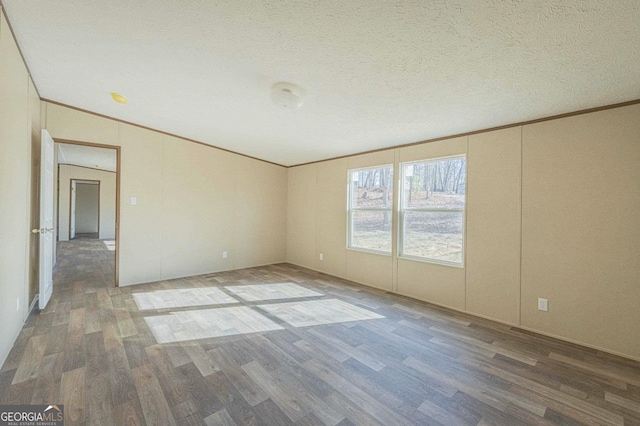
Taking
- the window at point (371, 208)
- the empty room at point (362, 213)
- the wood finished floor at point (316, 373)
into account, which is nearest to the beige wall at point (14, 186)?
the empty room at point (362, 213)

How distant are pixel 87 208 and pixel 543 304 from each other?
48.6 ft

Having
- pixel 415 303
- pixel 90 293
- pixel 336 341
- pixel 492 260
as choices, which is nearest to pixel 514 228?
pixel 492 260

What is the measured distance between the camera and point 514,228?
2.99m

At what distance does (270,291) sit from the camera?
4.07m

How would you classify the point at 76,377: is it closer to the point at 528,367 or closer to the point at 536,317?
the point at 528,367

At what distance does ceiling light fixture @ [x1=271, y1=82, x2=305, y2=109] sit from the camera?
2.58 metres

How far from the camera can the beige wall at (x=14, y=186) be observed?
2047mm

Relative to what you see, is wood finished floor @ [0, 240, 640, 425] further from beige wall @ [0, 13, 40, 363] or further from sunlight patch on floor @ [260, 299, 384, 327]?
beige wall @ [0, 13, 40, 363]

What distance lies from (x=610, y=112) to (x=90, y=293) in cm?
639

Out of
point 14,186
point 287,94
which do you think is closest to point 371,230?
point 287,94

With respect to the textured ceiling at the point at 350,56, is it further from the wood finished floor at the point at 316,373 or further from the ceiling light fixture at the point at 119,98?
the wood finished floor at the point at 316,373

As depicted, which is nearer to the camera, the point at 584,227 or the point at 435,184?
the point at 584,227

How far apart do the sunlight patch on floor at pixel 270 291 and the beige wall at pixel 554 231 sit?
5.34ft

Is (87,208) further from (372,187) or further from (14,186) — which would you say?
(372,187)
